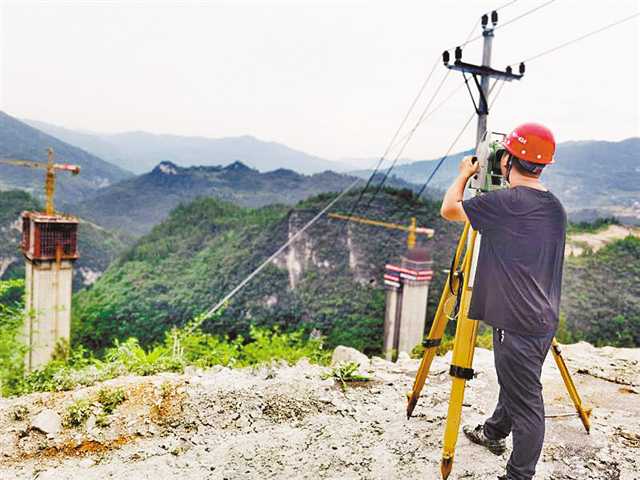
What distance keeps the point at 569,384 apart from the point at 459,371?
87 cm

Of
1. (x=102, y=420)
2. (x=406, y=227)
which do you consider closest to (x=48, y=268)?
(x=102, y=420)

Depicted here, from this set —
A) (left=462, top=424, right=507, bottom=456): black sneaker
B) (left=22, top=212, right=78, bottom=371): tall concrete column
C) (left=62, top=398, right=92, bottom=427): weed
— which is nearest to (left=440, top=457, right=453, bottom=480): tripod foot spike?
(left=462, top=424, right=507, bottom=456): black sneaker

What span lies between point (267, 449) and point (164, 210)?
3368 inches

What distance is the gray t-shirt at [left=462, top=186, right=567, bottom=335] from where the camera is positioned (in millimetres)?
1888

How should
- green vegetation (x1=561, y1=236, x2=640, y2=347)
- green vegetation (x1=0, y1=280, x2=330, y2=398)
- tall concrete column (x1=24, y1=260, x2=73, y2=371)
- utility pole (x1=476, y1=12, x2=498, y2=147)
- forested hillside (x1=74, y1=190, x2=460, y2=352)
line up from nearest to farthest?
green vegetation (x1=0, y1=280, x2=330, y2=398) < utility pole (x1=476, y1=12, x2=498, y2=147) < green vegetation (x1=561, y1=236, x2=640, y2=347) < tall concrete column (x1=24, y1=260, x2=73, y2=371) < forested hillside (x1=74, y1=190, x2=460, y2=352)

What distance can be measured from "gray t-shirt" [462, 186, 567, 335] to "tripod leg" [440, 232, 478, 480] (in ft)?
0.79

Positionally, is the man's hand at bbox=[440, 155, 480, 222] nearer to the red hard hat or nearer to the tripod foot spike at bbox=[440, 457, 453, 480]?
the red hard hat

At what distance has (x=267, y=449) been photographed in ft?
8.00

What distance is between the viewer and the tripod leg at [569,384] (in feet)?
8.17

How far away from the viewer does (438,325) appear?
2533mm

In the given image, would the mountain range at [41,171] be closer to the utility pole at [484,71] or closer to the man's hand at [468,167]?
the utility pole at [484,71]

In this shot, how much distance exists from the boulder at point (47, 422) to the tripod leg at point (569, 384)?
8.69 feet

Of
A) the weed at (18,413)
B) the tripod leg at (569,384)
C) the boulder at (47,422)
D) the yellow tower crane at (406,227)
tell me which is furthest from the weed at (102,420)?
the yellow tower crane at (406,227)

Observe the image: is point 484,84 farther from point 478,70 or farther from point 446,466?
point 446,466
